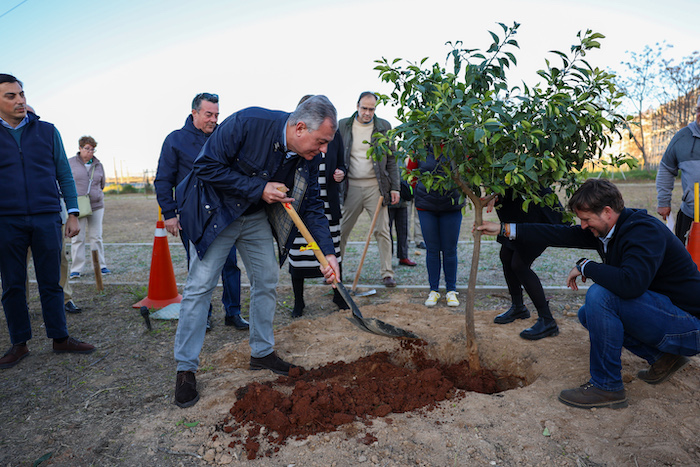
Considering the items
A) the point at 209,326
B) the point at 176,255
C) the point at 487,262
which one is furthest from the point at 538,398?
the point at 176,255

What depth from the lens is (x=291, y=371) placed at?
3.29 metres

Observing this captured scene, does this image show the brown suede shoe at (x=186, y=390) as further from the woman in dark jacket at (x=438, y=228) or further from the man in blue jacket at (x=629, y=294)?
the woman in dark jacket at (x=438, y=228)

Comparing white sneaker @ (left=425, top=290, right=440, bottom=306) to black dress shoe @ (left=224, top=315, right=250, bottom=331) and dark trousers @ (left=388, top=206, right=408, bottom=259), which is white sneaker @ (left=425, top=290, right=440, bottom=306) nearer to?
black dress shoe @ (left=224, top=315, right=250, bottom=331)

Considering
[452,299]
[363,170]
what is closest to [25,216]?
[363,170]

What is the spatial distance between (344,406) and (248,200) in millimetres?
1330

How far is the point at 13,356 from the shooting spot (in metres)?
3.68

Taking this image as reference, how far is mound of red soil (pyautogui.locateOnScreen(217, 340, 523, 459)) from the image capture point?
2580 millimetres

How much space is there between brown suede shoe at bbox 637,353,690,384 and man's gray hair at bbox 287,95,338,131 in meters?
2.37

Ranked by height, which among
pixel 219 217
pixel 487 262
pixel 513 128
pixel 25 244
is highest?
pixel 513 128

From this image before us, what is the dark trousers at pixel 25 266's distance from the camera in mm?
3588

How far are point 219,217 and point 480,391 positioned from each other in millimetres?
2048

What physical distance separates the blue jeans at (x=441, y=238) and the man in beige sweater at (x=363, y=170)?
2.25 feet

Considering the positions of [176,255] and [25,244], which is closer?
[25,244]

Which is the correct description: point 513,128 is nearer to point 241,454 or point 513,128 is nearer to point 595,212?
point 595,212
